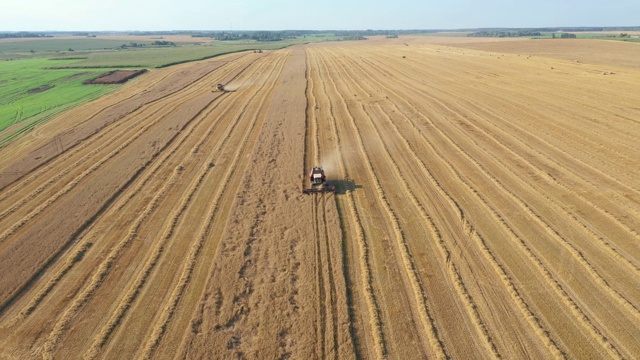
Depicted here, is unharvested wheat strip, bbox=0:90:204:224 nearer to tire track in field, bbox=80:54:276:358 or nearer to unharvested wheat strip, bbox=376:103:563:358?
tire track in field, bbox=80:54:276:358

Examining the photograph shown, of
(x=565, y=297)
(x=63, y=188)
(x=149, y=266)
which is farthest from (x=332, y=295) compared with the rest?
(x=63, y=188)

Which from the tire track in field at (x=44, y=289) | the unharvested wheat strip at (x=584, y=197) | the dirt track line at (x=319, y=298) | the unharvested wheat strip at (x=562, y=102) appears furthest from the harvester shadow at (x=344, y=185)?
the unharvested wheat strip at (x=562, y=102)

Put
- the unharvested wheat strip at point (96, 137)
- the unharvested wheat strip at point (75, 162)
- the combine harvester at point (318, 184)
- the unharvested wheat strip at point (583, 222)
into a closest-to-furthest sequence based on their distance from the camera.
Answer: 1. the unharvested wheat strip at point (583, 222)
2. the combine harvester at point (318, 184)
3. the unharvested wheat strip at point (75, 162)
4. the unharvested wheat strip at point (96, 137)

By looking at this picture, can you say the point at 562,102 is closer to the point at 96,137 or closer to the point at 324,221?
the point at 324,221

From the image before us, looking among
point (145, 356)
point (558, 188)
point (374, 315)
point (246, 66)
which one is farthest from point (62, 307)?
point (246, 66)

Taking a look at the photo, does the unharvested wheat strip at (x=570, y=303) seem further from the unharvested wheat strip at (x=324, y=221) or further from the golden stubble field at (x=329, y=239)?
the unharvested wheat strip at (x=324, y=221)

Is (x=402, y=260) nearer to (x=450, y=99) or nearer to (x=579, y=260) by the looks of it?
(x=579, y=260)

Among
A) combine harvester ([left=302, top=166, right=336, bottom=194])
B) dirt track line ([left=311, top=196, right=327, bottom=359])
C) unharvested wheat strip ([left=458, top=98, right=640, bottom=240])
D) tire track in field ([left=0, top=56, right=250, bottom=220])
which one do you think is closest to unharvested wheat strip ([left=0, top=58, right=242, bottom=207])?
tire track in field ([left=0, top=56, right=250, bottom=220])

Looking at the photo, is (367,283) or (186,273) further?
(186,273)
